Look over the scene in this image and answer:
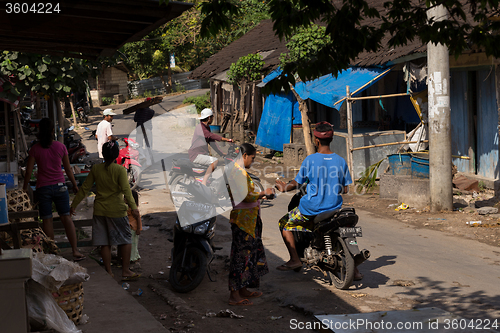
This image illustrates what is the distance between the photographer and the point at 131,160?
36.2ft

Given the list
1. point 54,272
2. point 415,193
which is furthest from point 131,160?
point 54,272

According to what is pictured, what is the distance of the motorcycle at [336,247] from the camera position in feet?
18.1

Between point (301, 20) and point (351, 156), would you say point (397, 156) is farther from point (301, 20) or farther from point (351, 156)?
point (301, 20)

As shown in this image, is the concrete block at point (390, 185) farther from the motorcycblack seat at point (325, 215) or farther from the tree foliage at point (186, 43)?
the tree foliage at point (186, 43)

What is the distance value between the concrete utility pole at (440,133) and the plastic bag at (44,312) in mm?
7265

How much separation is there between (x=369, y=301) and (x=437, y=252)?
232 centimetres

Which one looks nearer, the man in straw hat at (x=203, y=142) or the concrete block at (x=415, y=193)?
the man in straw hat at (x=203, y=142)

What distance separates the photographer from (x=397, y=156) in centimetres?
1106

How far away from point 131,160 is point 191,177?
15.1 feet

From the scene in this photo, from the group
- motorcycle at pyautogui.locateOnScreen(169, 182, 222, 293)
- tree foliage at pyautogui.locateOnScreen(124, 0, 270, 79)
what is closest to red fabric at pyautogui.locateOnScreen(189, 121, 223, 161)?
motorcycle at pyautogui.locateOnScreen(169, 182, 222, 293)

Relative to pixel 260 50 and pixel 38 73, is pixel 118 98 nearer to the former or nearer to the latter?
pixel 260 50

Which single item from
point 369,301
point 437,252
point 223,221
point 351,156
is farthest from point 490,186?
point 369,301

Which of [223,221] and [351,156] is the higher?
[351,156]

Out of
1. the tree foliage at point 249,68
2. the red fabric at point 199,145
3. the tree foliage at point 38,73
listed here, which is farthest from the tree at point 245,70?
the red fabric at point 199,145
